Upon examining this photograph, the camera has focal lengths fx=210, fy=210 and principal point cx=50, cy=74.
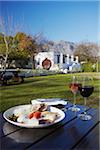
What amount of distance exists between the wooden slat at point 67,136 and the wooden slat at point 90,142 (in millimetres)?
17

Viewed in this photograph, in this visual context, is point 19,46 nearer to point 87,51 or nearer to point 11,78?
point 11,78

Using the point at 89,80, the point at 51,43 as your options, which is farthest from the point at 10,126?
the point at 51,43

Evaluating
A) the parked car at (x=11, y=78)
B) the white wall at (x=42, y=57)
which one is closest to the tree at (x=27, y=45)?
the white wall at (x=42, y=57)

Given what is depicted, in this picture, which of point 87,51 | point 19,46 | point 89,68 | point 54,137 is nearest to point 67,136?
point 54,137

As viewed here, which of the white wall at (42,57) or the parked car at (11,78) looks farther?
the white wall at (42,57)

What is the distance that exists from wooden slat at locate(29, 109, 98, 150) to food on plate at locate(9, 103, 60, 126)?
5 cm

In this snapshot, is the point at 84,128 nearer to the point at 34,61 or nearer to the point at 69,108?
the point at 69,108

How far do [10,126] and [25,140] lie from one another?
0.13 metres

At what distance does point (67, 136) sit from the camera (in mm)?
631

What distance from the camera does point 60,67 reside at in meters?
12.7

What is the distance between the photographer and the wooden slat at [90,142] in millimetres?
565

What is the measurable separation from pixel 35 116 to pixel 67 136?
0.13 metres

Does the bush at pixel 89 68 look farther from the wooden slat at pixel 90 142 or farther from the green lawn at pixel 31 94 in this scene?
the wooden slat at pixel 90 142

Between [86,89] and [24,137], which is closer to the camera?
Result: [24,137]
